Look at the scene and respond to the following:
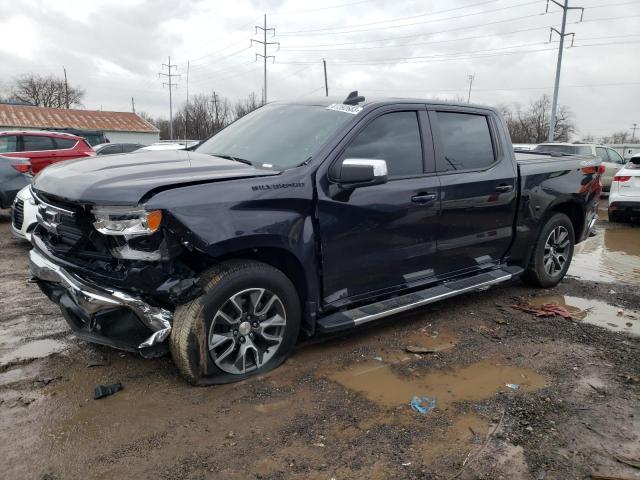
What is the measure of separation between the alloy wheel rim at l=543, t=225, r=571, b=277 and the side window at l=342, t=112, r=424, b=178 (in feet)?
7.61

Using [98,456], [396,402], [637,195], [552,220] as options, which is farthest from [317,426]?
[637,195]

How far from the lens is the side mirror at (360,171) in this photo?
3.37 m

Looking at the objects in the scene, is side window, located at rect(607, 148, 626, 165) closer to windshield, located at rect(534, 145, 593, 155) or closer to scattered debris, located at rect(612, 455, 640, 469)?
windshield, located at rect(534, 145, 593, 155)

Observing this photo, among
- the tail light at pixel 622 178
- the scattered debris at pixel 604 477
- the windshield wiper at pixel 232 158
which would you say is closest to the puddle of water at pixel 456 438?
the scattered debris at pixel 604 477

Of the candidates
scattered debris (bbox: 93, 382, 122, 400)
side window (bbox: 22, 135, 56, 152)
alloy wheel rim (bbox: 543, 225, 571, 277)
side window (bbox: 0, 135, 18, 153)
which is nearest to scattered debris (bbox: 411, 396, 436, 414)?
scattered debris (bbox: 93, 382, 122, 400)

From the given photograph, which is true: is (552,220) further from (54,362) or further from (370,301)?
(54,362)

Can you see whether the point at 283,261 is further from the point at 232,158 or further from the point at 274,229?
the point at 232,158

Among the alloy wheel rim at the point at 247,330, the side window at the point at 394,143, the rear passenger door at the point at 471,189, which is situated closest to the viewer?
the alloy wheel rim at the point at 247,330

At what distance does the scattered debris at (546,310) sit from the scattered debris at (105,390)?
3803 mm

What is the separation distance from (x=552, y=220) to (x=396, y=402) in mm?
3306

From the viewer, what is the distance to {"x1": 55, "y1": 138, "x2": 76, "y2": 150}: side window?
10.9m

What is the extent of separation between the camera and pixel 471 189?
440 cm

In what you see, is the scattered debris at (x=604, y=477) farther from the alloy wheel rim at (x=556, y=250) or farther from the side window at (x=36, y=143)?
the side window at (x=36, y=143)

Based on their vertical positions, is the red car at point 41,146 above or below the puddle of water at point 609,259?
above
